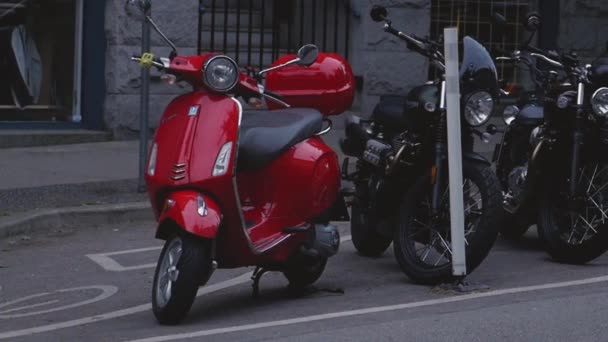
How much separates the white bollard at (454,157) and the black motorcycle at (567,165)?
23.9 inches

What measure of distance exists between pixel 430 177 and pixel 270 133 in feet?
3.86

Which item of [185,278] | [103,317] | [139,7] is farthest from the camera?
[139,7]

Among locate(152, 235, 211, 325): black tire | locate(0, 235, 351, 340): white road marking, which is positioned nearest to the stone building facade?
locate(0, 235, 351, 340): white road marking

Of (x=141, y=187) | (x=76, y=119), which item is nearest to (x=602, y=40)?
(x=76, y=119)

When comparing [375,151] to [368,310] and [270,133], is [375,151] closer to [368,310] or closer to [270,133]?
[270,133]

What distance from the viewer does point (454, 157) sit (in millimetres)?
7754

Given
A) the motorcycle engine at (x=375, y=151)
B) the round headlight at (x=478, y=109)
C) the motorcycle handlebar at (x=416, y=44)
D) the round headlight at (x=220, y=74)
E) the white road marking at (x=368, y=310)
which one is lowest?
the white road marking at (x=368, y=310)

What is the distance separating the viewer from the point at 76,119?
14727 mm

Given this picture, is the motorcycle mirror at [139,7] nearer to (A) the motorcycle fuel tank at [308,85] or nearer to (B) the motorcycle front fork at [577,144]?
(A) the motorcycle fuel tank at [308,85]

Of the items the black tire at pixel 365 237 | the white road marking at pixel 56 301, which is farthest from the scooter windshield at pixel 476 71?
the white road marking at pixel 56 301

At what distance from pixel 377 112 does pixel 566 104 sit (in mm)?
1222

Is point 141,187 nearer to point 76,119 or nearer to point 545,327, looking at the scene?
point 76,119

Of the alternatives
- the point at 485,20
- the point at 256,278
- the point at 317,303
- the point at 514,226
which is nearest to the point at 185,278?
the point at 256,278

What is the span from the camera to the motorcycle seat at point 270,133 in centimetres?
738
